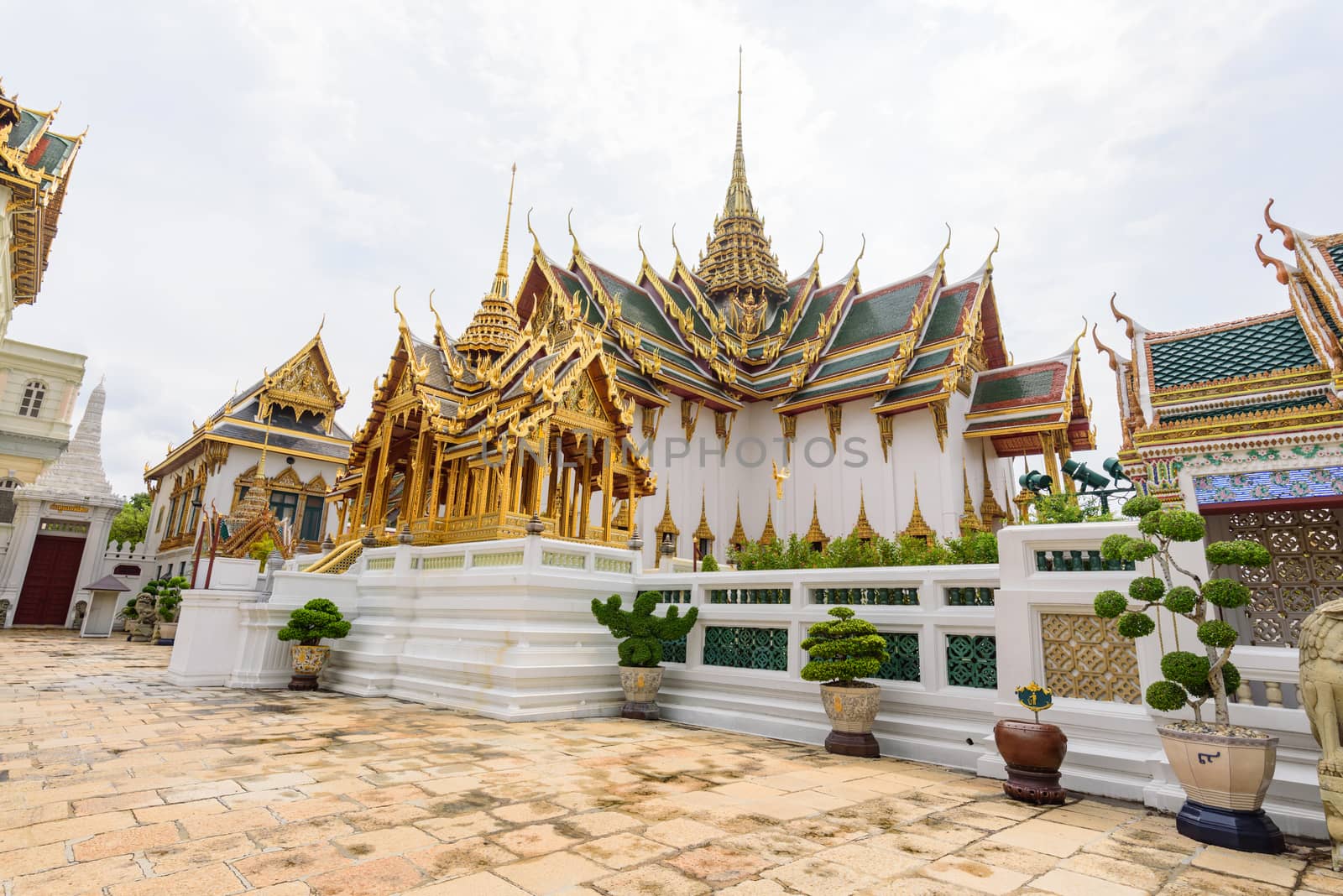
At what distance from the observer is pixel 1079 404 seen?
733 inches

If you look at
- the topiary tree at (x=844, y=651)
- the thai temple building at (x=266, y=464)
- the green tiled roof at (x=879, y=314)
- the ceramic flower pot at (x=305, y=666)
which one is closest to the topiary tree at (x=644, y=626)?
the topiary tree at (x=844, y=651)

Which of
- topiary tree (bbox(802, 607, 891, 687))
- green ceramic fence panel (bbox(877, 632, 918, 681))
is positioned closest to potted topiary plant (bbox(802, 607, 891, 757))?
topiary tree (bbox(802, 607, 891, 687))

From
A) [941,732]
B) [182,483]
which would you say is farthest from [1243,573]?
[182,483]

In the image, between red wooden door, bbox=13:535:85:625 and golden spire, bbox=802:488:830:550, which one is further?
red wooden door, bbox=13:535:85:625

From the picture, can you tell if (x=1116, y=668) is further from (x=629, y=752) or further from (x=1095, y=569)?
(x=629, y=752)

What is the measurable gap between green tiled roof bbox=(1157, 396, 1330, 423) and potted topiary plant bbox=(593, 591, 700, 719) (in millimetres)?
4300

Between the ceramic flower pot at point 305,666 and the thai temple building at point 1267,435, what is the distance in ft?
28.8

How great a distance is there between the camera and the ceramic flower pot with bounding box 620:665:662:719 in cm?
680

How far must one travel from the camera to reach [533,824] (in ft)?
10.4

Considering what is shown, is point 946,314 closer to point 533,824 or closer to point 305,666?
point 305,666

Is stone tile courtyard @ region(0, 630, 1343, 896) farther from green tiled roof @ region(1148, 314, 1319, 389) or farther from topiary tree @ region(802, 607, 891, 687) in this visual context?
green tiled roof @ region(1148, 314, 1319, 389)

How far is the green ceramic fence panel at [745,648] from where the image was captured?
6.31 meters

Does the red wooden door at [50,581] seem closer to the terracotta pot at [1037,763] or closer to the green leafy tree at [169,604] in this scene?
the green leafy tree at [169,604]

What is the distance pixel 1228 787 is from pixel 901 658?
2.46 m
